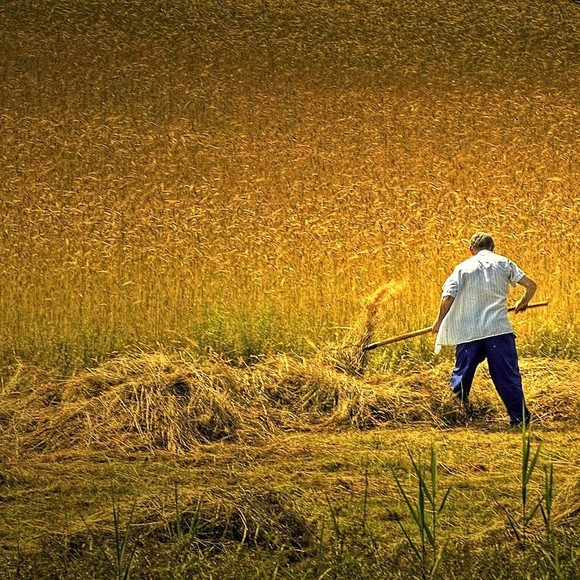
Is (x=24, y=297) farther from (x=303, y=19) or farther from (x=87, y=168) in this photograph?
(x=303, y=19)

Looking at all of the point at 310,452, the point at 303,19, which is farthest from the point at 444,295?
the point at 303,19

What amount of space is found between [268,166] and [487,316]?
28.2 feet

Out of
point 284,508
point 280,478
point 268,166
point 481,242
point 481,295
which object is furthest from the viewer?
point 268,166

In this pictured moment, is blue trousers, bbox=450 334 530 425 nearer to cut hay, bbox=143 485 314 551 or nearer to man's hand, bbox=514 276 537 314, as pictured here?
man's hand, bbox=514 276 537 314

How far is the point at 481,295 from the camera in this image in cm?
914

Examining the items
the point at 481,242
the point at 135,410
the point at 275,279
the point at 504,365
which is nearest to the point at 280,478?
the point at 135,410

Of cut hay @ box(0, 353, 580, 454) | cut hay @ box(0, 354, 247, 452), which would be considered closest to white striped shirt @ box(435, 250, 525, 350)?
cut hay @ box(0, 353, 580, 454)

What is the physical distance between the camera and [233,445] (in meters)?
8.53

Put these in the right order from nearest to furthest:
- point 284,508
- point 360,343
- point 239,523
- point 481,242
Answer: point 239,523, point 284,508, point 481,242, point 360,343

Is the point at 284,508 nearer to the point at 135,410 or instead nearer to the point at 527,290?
the point at 135,410

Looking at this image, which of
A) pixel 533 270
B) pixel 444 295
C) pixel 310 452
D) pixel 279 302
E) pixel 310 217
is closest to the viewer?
pixel 310 452

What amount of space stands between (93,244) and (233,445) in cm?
601

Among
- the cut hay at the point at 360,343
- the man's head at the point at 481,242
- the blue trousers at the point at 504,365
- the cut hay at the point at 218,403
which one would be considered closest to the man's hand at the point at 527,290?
the blue trousers at the point at 504,365

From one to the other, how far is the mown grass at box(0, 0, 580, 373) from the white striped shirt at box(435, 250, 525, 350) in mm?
2349
